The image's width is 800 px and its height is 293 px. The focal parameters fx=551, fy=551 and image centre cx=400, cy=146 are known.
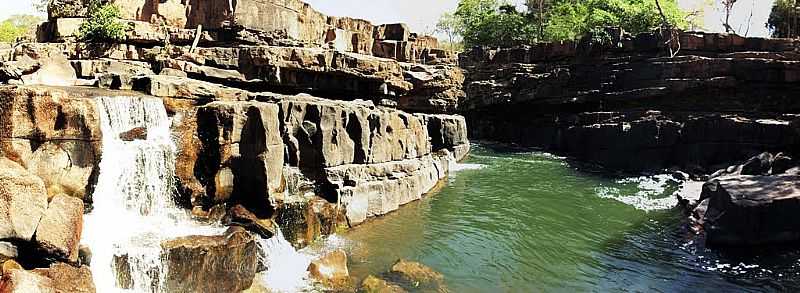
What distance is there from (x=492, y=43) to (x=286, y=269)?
38.6m

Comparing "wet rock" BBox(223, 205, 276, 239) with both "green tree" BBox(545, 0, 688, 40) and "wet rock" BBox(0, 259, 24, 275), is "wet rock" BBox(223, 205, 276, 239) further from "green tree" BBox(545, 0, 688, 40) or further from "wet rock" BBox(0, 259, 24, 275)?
"green tree" BBox(545, 0, 688, 40)

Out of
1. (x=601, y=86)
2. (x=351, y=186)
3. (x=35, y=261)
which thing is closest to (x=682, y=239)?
(x=351, y=186)

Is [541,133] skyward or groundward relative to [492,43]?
groundward

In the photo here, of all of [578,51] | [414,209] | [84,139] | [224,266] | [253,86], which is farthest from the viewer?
[578,51]

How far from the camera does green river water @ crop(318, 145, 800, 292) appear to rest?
10492mm

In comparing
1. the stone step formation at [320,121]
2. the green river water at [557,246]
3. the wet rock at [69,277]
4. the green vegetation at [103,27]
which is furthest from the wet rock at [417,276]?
the green vegetation at [103,27]

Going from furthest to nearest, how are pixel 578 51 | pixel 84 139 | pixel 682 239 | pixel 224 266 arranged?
pixel 578 51 < pixel 682 239 < pixel 84 139 < pixel 224 266

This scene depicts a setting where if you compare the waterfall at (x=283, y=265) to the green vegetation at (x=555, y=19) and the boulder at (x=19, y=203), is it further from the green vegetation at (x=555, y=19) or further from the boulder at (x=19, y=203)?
the green vegetation at (x=555, y=19)

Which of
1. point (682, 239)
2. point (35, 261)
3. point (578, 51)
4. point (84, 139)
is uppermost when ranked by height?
point (578, 51)

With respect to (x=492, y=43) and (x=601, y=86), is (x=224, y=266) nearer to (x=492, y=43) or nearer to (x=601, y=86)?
(x=601, y=86)

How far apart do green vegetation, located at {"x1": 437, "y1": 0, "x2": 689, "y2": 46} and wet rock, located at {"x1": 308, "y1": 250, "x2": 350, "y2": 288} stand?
3052 cm

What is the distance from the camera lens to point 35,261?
25.8 feet

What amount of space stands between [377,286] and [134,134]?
6012 millimetres

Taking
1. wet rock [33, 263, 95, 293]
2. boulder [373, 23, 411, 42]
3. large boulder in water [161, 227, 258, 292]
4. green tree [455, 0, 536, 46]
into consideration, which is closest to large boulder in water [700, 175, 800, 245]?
large boulder in water [161, 227, 258, 292]
